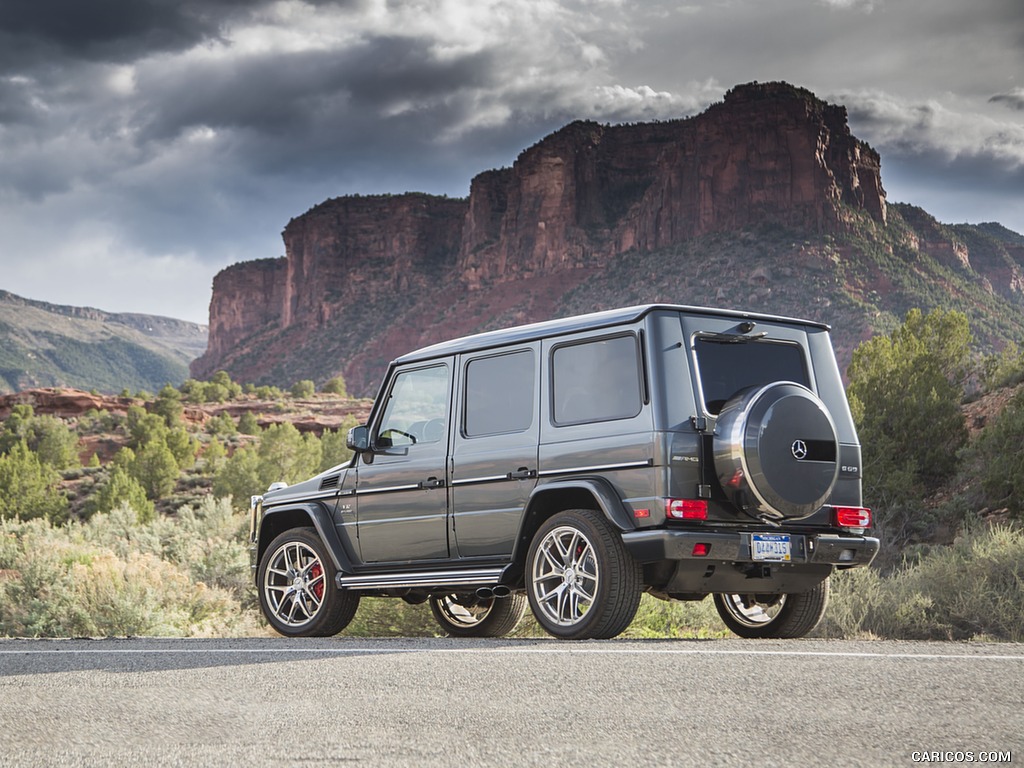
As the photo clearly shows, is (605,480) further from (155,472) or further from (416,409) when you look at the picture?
(155,472)

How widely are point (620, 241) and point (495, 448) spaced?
384 feet

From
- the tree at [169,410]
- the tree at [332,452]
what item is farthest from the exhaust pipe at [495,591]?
the tree at [169,410]

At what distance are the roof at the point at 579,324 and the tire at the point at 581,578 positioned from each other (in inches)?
52.0

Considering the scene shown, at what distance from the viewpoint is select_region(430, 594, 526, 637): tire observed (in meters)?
10.2

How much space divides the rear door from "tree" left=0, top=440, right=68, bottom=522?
44532 millimetres

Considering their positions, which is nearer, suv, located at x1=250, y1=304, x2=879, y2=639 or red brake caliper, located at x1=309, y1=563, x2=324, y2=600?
suv, located at x1=250, y1=304, x2=879, y2=639

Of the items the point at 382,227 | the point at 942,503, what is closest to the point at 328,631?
the point at 942,503

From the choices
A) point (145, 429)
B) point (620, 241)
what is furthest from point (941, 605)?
point (620, 241)

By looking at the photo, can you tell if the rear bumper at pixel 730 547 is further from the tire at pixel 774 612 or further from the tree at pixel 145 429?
the tree at pixel 145 429

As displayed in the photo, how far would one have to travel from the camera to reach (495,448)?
8.49 metres

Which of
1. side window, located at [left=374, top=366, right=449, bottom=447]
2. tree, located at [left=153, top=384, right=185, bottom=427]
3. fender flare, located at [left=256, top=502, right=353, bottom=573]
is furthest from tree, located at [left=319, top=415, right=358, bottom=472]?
side window, located at [left=374, top=366, right=449, bottom=447]

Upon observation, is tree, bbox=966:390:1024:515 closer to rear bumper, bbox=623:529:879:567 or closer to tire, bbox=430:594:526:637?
tire, bbox=430:594:526:637

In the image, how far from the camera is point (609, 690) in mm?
5312

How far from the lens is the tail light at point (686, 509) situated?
7.34m
